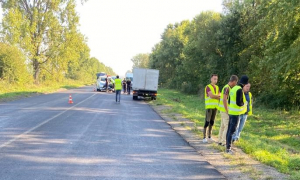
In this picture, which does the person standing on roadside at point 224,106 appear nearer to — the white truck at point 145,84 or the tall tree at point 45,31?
the white truck at point 145,84

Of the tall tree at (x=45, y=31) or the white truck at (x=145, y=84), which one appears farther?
the tall tree at (x=45, y=31)

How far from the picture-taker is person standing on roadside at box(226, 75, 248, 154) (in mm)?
7344

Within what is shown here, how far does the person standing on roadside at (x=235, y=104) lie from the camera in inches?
289

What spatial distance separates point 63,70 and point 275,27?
31.8 metres

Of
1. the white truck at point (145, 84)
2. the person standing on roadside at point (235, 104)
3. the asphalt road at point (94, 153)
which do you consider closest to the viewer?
the asphalt road at point (94, 153)

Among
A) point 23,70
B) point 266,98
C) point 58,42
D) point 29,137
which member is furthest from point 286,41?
point 58,42

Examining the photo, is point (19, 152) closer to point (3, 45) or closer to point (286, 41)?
point (286, 41)

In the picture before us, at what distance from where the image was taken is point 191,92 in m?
41.7

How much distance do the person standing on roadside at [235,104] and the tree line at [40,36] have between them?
30.4m

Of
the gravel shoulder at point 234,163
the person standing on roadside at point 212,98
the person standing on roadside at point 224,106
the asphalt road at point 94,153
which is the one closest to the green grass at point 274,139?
the gravel shoulder at point 234,163

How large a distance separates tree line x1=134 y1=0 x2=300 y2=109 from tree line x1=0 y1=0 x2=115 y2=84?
15.8 metres

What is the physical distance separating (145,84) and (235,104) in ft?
60.8

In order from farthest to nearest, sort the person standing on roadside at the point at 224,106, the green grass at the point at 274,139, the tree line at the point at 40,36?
1. the tree line at the point at 40,36
2. the person standing on roadside at the point at 224,106
3. the green grass at the point at 274,139

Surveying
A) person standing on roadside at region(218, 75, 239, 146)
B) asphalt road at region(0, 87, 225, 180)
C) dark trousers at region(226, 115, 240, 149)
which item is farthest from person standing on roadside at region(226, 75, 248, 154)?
asphalt road at region(0, 87, 225, 180)
